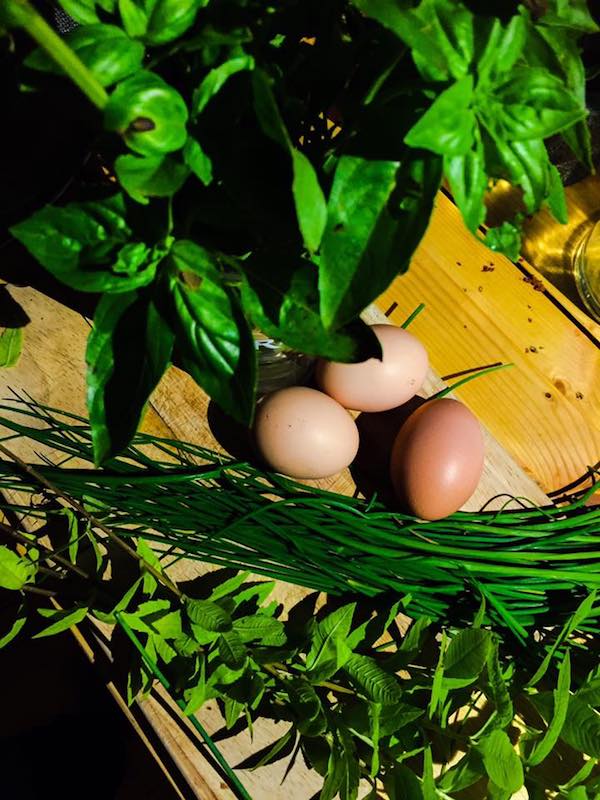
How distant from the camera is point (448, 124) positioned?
358mm

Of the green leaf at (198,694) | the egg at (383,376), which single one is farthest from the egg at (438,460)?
the green leaf at (198,694)

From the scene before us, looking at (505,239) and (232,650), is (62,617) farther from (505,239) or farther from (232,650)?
(505,239)

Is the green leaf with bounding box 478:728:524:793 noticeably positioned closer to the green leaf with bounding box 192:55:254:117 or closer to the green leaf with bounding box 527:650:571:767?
the green leaf with bounding box 527:650:571:767

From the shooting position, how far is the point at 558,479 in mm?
840

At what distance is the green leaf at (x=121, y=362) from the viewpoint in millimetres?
468

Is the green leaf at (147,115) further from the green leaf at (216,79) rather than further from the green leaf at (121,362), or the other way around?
the green leaf at (121,362)

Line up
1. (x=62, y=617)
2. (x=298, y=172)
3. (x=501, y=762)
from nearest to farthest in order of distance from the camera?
(x=298, y=172) < (x=501, y=762) < (x=62, y=617)

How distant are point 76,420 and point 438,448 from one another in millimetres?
380

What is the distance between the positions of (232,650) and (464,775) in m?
0.21

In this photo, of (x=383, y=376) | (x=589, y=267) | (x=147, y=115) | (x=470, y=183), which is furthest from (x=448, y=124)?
(x=589, y=267)

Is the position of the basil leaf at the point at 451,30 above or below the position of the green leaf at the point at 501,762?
above

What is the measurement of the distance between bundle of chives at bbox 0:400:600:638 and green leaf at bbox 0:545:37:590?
8cm

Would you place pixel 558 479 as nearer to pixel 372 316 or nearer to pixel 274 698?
pixel 372 316

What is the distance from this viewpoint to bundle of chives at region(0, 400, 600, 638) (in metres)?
0.73
